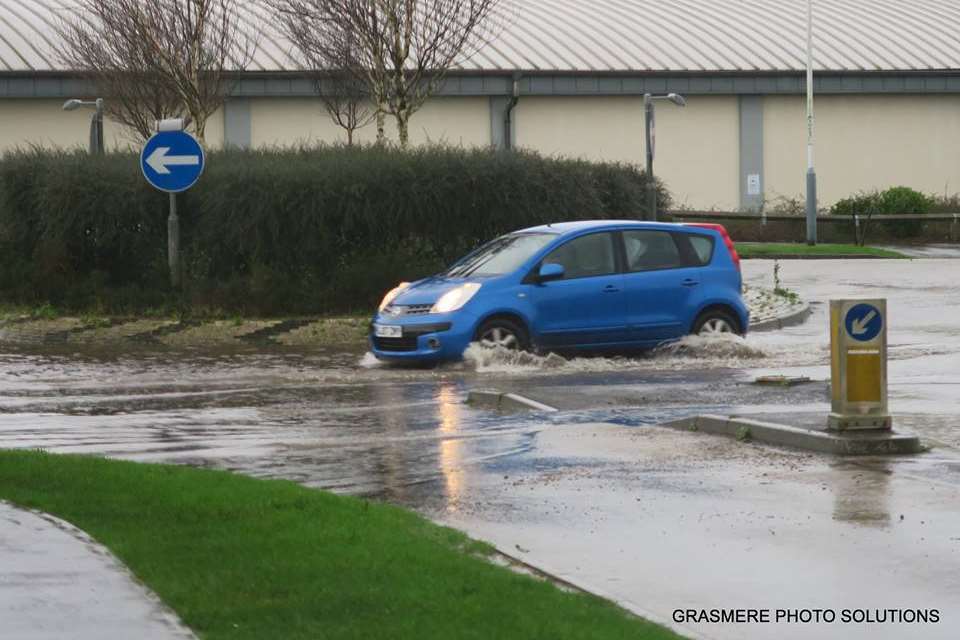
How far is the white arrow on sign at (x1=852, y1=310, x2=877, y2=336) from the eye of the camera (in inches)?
464

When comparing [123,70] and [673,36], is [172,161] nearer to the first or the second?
[123,70]

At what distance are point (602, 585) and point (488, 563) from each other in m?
0.55

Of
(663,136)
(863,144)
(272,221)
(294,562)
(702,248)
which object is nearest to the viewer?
(294,562)

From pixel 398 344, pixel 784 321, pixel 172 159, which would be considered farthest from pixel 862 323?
pixel 172 159

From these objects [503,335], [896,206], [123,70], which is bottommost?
[503,335]

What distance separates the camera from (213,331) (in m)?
23.0

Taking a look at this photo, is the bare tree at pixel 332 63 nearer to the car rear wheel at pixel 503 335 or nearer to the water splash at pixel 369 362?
the water splash at pixel 369 362

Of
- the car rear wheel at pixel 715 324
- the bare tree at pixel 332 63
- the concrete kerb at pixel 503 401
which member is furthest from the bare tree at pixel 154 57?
the concrete kerb at pixel 503 401

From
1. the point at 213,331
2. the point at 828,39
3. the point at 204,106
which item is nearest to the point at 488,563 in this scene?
the point at 213,331

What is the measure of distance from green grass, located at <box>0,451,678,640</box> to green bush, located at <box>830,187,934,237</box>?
40.7 metres

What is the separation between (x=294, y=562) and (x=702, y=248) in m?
12.5

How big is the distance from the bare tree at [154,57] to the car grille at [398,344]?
16373mm

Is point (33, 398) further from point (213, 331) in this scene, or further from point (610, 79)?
point (610, 79)

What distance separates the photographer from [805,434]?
1180cm
